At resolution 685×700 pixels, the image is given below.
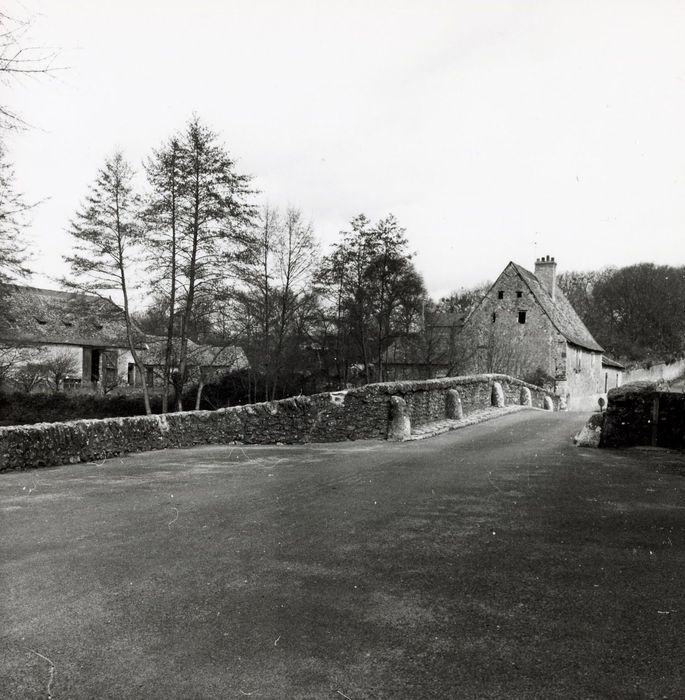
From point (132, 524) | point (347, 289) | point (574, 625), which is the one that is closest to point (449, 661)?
point (574, 625)

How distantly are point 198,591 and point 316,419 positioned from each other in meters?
9.85

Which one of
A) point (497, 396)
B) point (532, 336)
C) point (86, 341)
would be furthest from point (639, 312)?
point (86, 341)

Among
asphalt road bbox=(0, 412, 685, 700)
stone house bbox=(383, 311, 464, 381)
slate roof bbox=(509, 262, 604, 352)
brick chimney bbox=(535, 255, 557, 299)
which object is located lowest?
asphalt road bbox=(0, 412, 685, 700)

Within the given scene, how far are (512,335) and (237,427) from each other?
1153 inches

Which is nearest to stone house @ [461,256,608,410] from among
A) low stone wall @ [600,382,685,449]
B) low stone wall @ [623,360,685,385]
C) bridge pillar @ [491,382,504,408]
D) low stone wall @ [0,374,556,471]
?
low stone wall @ [623,360,685,385]

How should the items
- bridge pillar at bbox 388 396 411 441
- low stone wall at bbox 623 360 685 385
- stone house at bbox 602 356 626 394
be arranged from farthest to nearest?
low stone wall at bbox 623 360 685 385 → stone house at bbox 602 356 626 394 → bridge pillar at bbox 388 396 411 441

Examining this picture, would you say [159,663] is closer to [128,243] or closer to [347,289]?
[128,243]

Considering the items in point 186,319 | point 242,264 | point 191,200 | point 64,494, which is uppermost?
point 191,200

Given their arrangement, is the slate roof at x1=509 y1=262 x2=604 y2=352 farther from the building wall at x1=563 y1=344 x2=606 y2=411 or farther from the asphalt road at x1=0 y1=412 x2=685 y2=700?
the asphalt road at x1=0 y1=412 x2=685 y2=700

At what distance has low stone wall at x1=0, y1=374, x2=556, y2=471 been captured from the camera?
1058 cm

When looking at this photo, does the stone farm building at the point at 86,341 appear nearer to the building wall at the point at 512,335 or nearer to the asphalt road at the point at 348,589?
the building wall at the point at 512,335

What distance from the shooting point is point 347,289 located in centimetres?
3312

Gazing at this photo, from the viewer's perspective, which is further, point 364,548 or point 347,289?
point 347,289

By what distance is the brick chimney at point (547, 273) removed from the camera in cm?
4188
